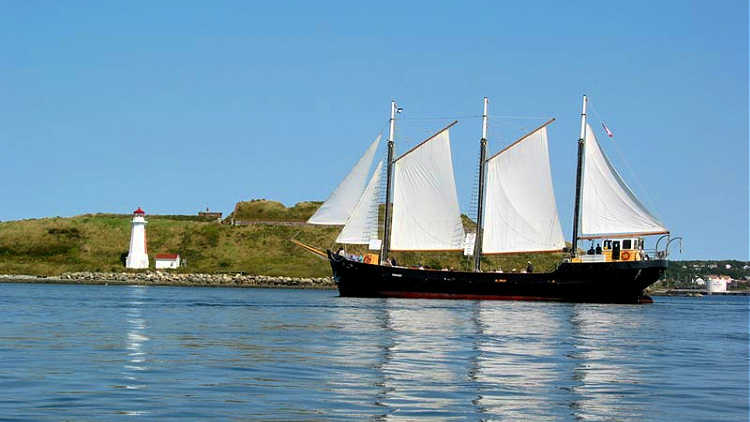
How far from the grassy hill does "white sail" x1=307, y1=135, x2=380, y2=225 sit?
1702 inches

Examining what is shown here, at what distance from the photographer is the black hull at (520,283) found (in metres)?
68.6

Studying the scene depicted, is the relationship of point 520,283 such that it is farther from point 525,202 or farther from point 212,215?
point 212,215

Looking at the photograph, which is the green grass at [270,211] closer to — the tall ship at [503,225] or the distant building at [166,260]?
the distant building at [166,260]

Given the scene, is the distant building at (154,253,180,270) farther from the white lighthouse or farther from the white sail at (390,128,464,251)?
the white sail at (390,128,464,251)

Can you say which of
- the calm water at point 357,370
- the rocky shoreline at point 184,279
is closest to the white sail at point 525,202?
the calm water at point 357,370

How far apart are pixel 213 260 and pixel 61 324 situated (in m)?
84.6

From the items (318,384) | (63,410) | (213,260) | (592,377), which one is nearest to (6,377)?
(63,410)

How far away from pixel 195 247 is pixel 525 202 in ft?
206

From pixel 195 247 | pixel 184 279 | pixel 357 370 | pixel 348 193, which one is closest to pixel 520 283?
pixel 348 193

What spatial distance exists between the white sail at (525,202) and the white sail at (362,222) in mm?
8439

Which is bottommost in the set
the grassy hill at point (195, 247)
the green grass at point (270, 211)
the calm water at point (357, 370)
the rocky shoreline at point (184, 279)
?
the calm water at point (357, 370)

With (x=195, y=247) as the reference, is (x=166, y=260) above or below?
below

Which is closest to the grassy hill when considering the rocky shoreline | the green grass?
the green grass

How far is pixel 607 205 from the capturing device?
228 feet
